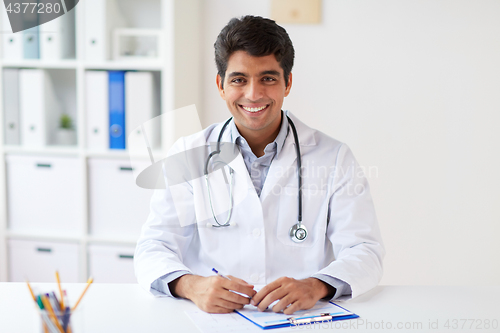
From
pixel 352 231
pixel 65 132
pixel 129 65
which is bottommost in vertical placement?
pixel 352 231

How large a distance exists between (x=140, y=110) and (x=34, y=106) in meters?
0.52

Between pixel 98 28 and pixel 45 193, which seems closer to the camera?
pixel 98 28

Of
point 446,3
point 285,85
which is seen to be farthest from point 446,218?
point 285,85

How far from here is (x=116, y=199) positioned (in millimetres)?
2160

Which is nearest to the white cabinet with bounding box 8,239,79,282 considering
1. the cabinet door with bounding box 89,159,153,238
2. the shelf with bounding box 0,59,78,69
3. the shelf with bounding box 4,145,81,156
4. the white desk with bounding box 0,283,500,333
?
the cabinet door with bounding box 89,159,153,238

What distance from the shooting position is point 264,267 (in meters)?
1.32

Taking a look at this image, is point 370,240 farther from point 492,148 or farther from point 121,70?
point 121,70

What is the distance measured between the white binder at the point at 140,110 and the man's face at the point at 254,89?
0.71 meters

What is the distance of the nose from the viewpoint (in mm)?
1352

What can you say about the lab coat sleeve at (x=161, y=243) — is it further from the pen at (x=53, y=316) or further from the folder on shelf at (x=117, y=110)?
the folder on shelf at (x=117, y=110)

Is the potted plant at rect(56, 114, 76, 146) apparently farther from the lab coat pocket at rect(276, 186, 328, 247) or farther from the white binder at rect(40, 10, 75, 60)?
the lab coat pocket at rect(276, 186, 328, 247)

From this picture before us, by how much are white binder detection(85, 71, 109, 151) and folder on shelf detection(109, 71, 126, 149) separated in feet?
0.06

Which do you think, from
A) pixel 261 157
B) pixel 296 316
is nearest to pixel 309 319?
pixel 296 316

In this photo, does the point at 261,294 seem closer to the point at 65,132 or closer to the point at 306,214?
the point at 306,214
